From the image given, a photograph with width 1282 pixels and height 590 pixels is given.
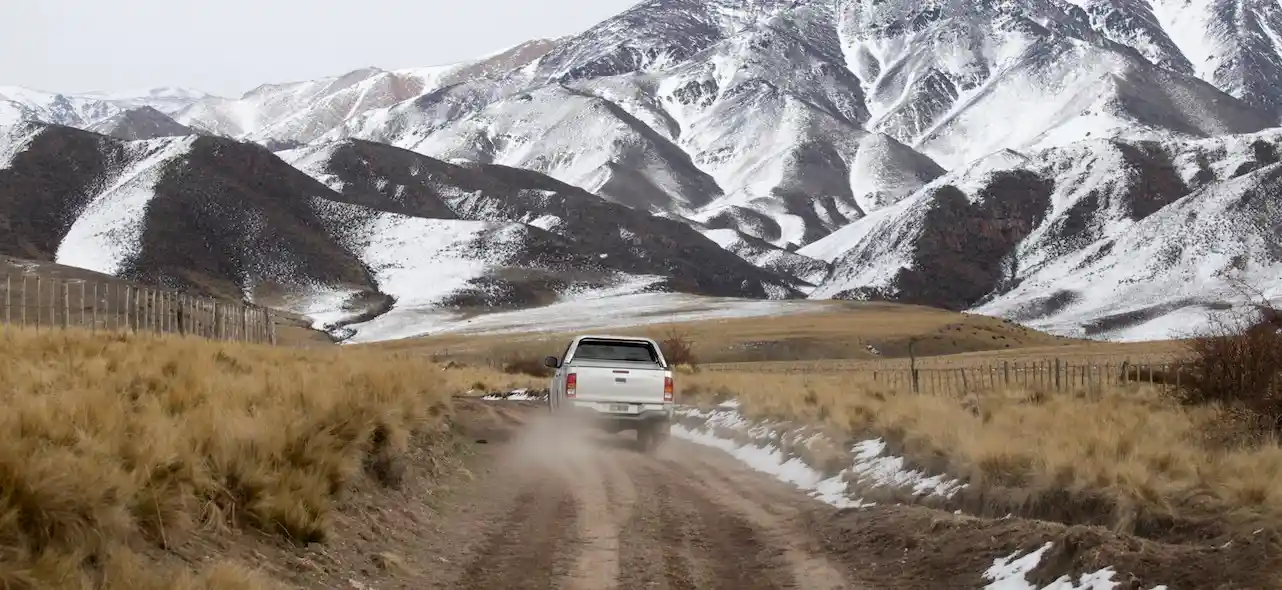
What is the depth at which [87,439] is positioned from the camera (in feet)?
22.1

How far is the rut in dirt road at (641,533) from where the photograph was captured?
868 cm

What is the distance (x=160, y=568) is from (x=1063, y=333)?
176 meters

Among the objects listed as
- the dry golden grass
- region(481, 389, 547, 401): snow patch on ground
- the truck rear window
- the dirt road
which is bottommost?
region(481, 389, 547, 401): snow patch on ground

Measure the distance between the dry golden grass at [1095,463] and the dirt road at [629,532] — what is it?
6.21 ft

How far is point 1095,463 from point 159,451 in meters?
8.35

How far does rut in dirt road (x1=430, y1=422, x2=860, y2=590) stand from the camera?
8.68m

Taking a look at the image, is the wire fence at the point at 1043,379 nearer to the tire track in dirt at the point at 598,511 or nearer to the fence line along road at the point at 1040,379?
the fence line along road at the point at 1040,379

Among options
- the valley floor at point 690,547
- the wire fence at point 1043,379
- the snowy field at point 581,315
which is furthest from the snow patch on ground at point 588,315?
the valley floor at point 690,547

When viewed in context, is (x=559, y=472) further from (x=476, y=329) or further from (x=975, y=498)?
(x=476, y=329)

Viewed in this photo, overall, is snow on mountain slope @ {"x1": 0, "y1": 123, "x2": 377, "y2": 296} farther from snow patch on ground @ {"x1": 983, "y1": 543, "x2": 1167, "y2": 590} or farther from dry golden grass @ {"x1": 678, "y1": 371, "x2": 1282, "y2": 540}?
snow patch on ground @ {"x1": 983, "y1": 543, "x2": 1167, "y2": 590}

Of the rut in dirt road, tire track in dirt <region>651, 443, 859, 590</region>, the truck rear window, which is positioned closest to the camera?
the rut in dirt road

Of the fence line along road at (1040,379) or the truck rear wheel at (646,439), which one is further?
the fence line along road at (1040,379)

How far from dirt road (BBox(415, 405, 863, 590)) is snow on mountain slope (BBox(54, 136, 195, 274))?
510 ft

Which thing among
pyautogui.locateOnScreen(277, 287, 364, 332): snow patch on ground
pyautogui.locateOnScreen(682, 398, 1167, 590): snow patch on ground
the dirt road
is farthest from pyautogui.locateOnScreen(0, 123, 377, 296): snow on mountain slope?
the dirt road
